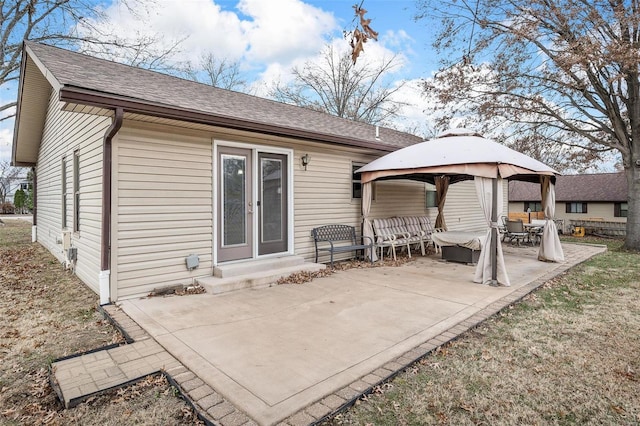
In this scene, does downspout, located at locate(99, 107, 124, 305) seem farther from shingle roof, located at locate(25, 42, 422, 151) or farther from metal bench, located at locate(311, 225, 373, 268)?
metal bench, located at locate(311, 225, 373, 268)

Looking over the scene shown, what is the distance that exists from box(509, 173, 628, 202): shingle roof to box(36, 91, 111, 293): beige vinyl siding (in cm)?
2650

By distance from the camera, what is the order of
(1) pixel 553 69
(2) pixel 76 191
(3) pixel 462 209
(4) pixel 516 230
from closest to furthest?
(2) pixel 76 191 < (4) pixel 516 230 < (1) pixel 553 69 < (3) pixel 462 209

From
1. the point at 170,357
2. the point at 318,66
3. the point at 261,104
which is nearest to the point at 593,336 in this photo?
the point at 170,357

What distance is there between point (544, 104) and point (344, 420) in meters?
13.5

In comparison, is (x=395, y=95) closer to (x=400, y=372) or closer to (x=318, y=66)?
(x=318, y=66)

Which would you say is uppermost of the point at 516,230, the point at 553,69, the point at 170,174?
the point at 553,69

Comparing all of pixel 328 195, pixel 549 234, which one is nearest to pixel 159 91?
pixel 328 195

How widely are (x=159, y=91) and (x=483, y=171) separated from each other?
5.61 m

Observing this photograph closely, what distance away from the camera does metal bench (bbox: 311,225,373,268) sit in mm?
7304

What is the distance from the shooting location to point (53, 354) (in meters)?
3.30

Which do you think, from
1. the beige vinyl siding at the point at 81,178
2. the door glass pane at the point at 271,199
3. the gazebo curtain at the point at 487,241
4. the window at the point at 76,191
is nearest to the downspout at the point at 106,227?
the beige vinyl siding at the point at 81,178

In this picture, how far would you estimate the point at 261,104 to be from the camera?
8.52 m

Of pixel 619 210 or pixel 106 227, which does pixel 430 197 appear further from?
pixel 619 210

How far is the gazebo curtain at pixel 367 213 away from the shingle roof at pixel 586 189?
2122 centimetres
